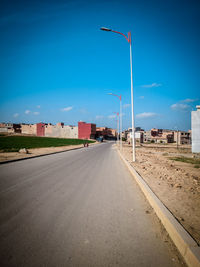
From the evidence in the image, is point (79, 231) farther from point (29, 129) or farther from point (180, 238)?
point (29, 129)

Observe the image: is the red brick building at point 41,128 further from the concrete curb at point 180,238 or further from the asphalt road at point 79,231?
the concrete curb at point 180,238

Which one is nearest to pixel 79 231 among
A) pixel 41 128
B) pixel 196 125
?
pixel 196 125

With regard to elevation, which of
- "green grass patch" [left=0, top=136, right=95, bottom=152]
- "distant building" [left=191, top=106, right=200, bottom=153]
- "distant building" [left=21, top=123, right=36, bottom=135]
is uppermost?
"distant building" [left=21, top=123, right=36, bottom=135]

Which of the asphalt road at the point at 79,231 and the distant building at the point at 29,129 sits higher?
the distant building at the point at 29,129

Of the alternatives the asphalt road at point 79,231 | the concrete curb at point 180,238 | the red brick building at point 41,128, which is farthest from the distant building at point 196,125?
the red brick building at point 41,128

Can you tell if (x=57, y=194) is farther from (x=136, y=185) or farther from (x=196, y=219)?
(x=196, y=219)

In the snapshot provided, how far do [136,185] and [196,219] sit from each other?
113 inches

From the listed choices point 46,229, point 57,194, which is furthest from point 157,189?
point 46,229

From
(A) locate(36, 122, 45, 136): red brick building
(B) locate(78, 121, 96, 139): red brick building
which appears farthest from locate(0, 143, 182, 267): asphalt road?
(A) locate(36, 122, 45, 136): red brick building

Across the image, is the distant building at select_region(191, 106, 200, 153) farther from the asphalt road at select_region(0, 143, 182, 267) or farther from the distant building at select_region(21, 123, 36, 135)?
the distant building at select_region(21, 123, 36, 135)

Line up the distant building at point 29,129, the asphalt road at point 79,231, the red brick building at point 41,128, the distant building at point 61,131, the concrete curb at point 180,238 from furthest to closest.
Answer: the distant building at point 29,129, the red brick building at point 41,128, the distant building at point 61,131, the asphalt road at point 79,231, the concrete curb at point 180,238

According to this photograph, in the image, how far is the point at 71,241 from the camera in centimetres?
231

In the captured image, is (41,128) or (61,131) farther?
(41,128)

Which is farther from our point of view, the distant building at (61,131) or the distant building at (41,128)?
the distant building at (41,128)
